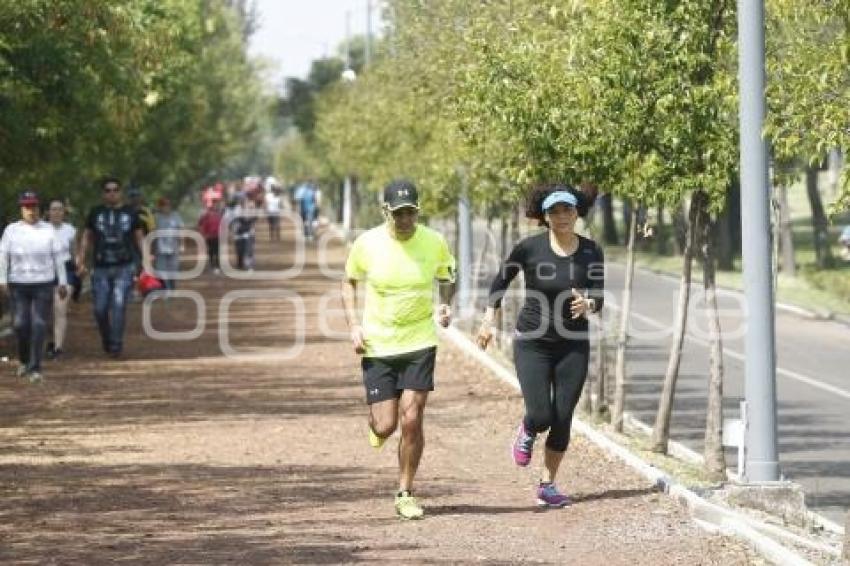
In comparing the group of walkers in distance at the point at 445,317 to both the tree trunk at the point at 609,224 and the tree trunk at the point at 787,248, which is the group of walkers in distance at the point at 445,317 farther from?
the tree trunk at the point at 609,224

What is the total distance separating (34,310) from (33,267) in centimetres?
40

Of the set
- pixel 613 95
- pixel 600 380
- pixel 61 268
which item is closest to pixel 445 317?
pixel 613 95

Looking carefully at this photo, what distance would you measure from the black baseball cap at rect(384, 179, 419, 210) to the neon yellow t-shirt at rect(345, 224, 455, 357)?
0.30 meters

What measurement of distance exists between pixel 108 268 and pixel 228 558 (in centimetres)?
1297

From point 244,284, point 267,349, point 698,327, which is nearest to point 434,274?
point 267,349

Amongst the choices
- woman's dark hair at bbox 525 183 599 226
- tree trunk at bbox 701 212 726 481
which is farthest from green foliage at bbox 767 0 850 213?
tree trunk at bbox 701 212 726 481

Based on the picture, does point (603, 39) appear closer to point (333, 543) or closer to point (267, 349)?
point (333, 543)

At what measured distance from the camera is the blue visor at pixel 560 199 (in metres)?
11.8

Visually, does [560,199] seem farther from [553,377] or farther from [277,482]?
[277,482]

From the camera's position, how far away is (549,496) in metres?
12.1

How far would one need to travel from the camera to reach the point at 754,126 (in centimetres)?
1226

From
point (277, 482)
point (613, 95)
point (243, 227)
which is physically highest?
point (613, 95)

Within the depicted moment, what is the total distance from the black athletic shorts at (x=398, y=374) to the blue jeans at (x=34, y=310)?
879 centimetres

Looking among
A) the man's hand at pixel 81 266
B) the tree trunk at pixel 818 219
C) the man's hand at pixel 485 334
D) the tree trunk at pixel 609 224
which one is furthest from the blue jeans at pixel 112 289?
the tree trunk at pixel 609 224
